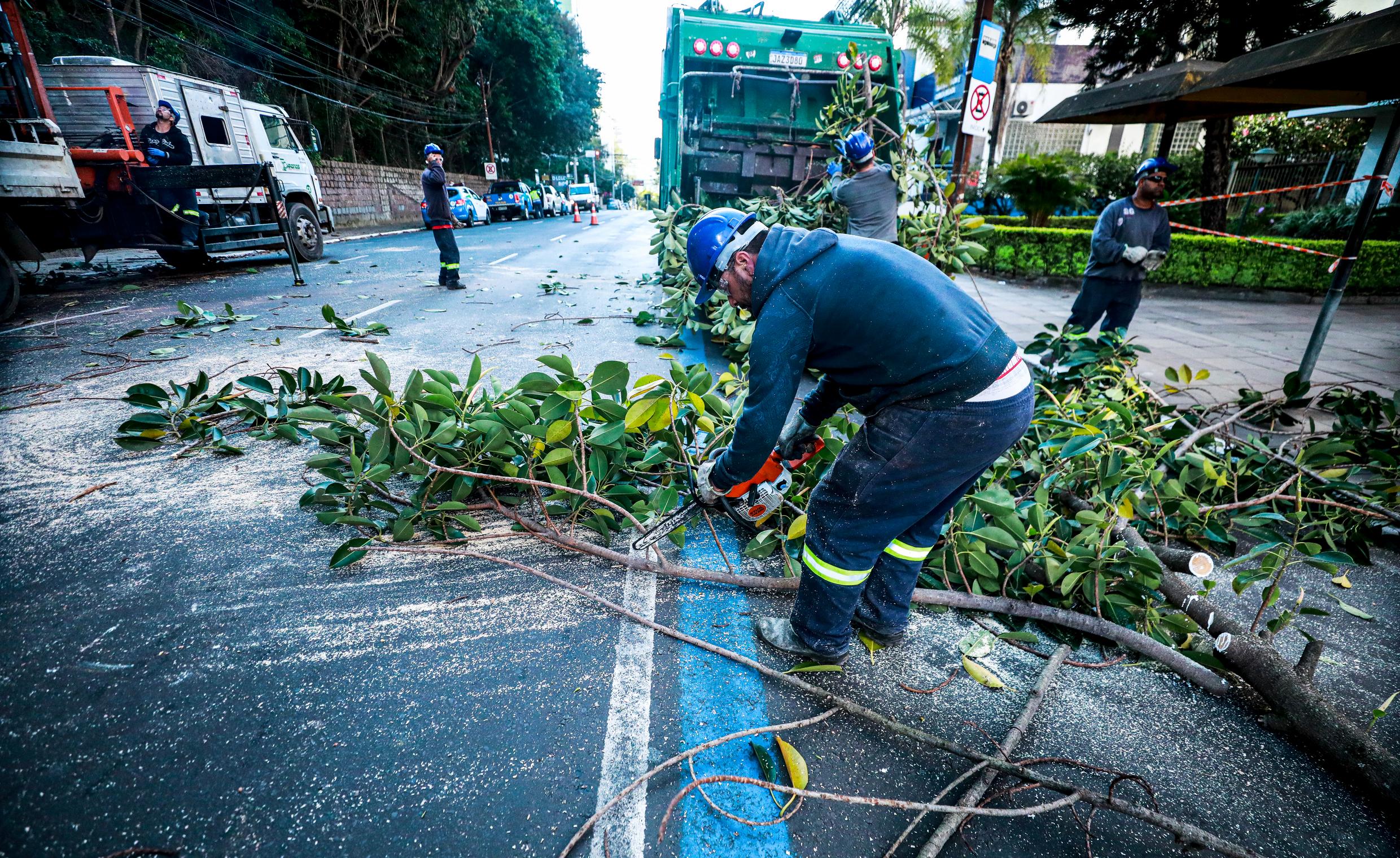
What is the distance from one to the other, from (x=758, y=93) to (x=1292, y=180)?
21.0 metres

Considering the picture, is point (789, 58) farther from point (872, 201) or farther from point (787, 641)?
point (787, 641)

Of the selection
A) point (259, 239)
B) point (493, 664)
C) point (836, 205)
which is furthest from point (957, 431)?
point (259, 239)

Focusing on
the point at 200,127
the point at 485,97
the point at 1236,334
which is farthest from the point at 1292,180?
the point at 485,97

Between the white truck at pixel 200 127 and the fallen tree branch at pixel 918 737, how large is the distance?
383 inches

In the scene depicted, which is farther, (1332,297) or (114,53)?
(114,53)

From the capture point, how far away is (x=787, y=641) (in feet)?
7.14

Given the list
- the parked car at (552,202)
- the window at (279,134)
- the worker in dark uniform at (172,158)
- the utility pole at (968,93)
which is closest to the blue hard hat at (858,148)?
the utility pole at (968,93)

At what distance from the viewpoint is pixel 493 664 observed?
6.79ft

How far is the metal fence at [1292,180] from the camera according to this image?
662 inches

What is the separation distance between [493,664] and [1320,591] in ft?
11.8

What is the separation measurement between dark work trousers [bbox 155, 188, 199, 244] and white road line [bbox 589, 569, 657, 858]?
1024 centimetres

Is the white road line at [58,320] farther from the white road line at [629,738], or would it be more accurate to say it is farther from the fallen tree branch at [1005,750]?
the fallen tree branch at [1005,750]

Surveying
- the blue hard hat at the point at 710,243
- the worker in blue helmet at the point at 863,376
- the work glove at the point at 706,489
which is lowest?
the work glove at the point at 706,489

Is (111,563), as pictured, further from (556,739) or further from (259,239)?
(259,239)
